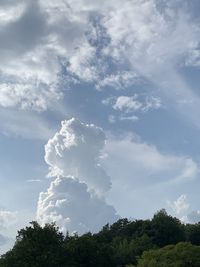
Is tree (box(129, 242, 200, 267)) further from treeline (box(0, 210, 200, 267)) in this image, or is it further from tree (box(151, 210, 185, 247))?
tree (box(151, 210, 185, 247))

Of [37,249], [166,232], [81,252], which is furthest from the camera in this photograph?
[166,232]

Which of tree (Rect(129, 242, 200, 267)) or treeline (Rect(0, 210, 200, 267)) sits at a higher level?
treeline (Rect(0, 210, 200, 267))

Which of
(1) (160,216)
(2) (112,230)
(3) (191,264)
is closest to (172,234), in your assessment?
(1) (160,216)

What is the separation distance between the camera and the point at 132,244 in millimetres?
143750

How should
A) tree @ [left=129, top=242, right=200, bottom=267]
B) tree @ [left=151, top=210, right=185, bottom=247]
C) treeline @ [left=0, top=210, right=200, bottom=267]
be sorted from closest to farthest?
1. tree @ [left=129, top=242, right=200, bottom=267]
2. treeline @ [left=0, top=210, right=200, bottom=267]
3. tree @ [left=151, top=210, right=185, bottom=247]

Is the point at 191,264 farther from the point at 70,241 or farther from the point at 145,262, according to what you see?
the point at 70,241

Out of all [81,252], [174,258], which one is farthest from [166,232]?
[174,258]

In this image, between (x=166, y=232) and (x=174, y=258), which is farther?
(x=166, y=232)

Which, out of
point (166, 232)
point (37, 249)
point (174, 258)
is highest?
point (166, 232)

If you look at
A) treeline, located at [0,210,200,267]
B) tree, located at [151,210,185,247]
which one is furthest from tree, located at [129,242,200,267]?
tree, located at [151,210,185,247]

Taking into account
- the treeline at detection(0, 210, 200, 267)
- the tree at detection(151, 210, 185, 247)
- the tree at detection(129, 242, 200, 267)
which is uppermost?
the tree at detection(151, 210, 185, 247)

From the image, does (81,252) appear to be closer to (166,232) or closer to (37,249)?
(37,249)

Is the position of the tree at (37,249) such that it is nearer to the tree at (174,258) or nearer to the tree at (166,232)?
the tree at (174,258)

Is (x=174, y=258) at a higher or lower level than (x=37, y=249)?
lower
